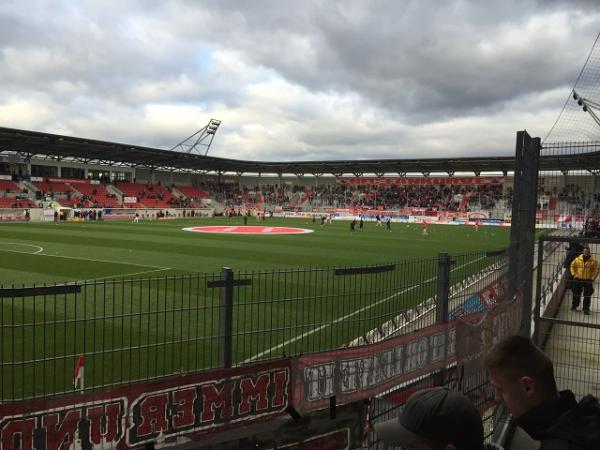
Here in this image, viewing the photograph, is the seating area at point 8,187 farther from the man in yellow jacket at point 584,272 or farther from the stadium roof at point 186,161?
the man in yellow jacket at point 584,272

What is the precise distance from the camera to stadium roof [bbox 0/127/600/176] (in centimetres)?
5234

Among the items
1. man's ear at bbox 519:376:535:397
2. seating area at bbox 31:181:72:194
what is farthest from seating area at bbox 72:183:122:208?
man's ear at bbox 519:376:535:397

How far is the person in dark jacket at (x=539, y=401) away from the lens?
1931mm

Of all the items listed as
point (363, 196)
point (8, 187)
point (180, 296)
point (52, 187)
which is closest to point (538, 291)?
point (180, 296)

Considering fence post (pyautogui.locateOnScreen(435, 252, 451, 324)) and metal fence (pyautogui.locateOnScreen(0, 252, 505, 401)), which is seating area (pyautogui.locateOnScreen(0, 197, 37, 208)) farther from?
fence post (pyautogui.locateOnScreen(435, 252, 451, 324))

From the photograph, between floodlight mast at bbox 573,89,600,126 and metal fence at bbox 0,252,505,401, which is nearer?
metal fence at bbox 0,252,505,401

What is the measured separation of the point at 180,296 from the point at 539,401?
11484 millimetres

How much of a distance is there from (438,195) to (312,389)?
3030 inches

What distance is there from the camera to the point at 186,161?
71625 millimetres

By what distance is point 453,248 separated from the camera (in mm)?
29484

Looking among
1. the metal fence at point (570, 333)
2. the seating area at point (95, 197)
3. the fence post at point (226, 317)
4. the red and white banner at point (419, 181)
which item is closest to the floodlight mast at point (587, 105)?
the metal fence at point (570, 333)

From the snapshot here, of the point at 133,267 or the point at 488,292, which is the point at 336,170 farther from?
the point at 488,292

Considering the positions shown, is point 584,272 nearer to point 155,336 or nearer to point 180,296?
point 155,336

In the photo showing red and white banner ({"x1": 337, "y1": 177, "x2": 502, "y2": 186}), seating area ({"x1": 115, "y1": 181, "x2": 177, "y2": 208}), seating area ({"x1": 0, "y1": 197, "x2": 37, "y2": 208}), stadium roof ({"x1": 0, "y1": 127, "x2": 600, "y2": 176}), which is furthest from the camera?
red and white banner ({"x1": 337, "y1": 177, "x2": 502, "y2": 186})
